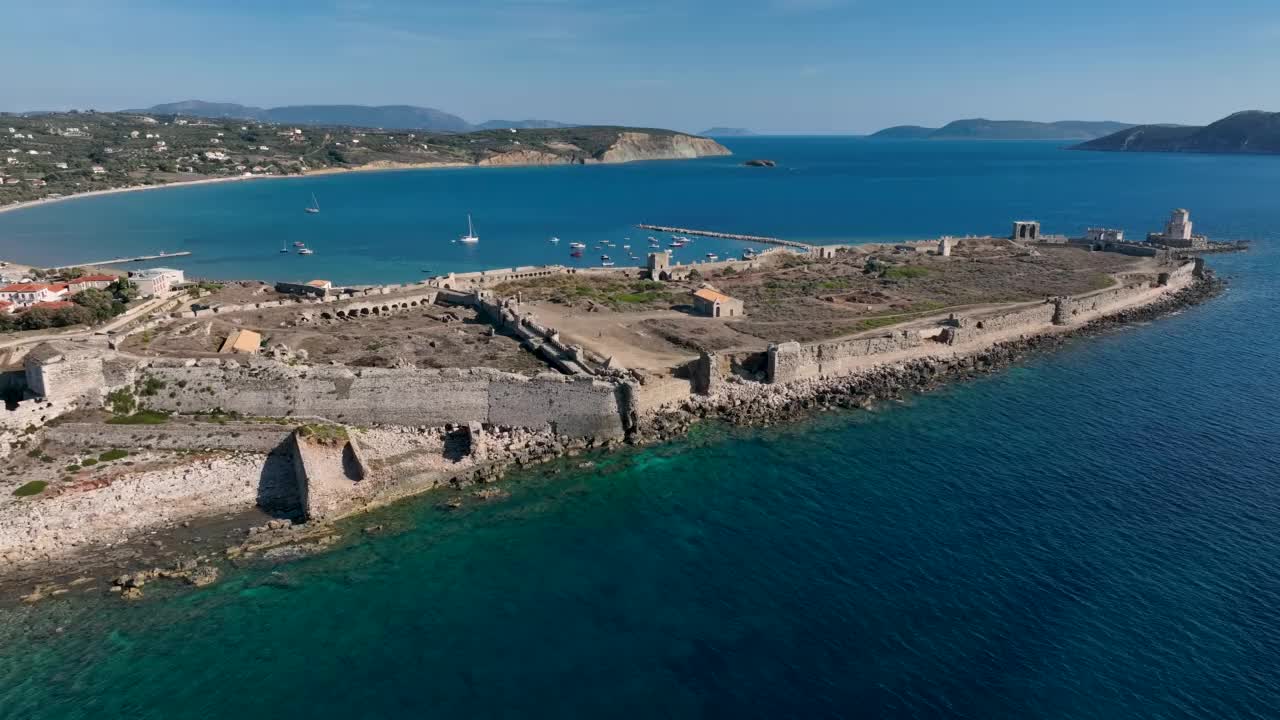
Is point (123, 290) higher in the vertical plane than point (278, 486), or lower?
Answer: higher

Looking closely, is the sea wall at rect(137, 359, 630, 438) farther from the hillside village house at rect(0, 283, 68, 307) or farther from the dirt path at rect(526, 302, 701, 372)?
the hillside village house at rect(0, 283, 68, 307)

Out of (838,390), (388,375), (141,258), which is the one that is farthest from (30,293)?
(838,390)

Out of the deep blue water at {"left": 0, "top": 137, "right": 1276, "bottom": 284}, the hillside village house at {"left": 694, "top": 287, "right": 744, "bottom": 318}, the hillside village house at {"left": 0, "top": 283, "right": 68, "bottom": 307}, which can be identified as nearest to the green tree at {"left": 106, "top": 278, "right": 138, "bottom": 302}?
the hillside village house at {"left": 0, "top": 283, "right": 68, "bottom": 307}

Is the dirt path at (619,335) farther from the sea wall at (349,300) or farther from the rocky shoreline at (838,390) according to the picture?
the sea wall at (349,300)

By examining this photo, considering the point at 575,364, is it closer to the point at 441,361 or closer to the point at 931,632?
the point at 441,361

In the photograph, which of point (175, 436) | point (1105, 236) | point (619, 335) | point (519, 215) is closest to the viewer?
point (175, 436)

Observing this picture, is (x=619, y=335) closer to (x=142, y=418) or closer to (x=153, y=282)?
(x=142, y=418)
